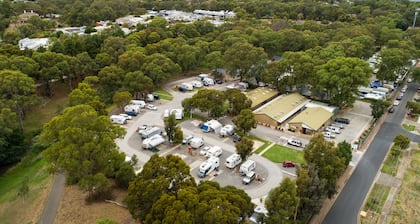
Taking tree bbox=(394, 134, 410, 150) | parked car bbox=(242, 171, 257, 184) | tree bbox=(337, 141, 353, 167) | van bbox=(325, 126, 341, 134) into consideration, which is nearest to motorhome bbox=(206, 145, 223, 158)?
parked car bbox=(242, 171, 257, 184)

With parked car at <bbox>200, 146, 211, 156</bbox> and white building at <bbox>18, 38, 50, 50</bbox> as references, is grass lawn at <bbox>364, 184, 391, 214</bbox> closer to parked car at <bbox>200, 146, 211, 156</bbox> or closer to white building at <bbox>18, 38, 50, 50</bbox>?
parked car at <bbox>200, 146, 211, 156</bbox>

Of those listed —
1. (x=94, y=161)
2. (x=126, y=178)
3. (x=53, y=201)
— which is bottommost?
(x=53, y=201)

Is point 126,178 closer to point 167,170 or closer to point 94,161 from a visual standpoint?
point 94,161

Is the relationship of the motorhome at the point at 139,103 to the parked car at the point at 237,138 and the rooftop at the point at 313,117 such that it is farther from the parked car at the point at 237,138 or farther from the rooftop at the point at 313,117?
the rooftop at the point at 313,117

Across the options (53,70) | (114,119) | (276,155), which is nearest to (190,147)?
(276,155)

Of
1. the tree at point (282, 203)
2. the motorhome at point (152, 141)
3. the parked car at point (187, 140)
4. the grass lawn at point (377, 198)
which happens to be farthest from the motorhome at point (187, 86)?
the tree at point (282, 203)

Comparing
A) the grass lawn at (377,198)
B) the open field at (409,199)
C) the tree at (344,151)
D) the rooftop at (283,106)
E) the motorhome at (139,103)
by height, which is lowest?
the motorhome at (139,103)

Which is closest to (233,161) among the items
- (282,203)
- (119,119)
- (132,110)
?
(282,203)
